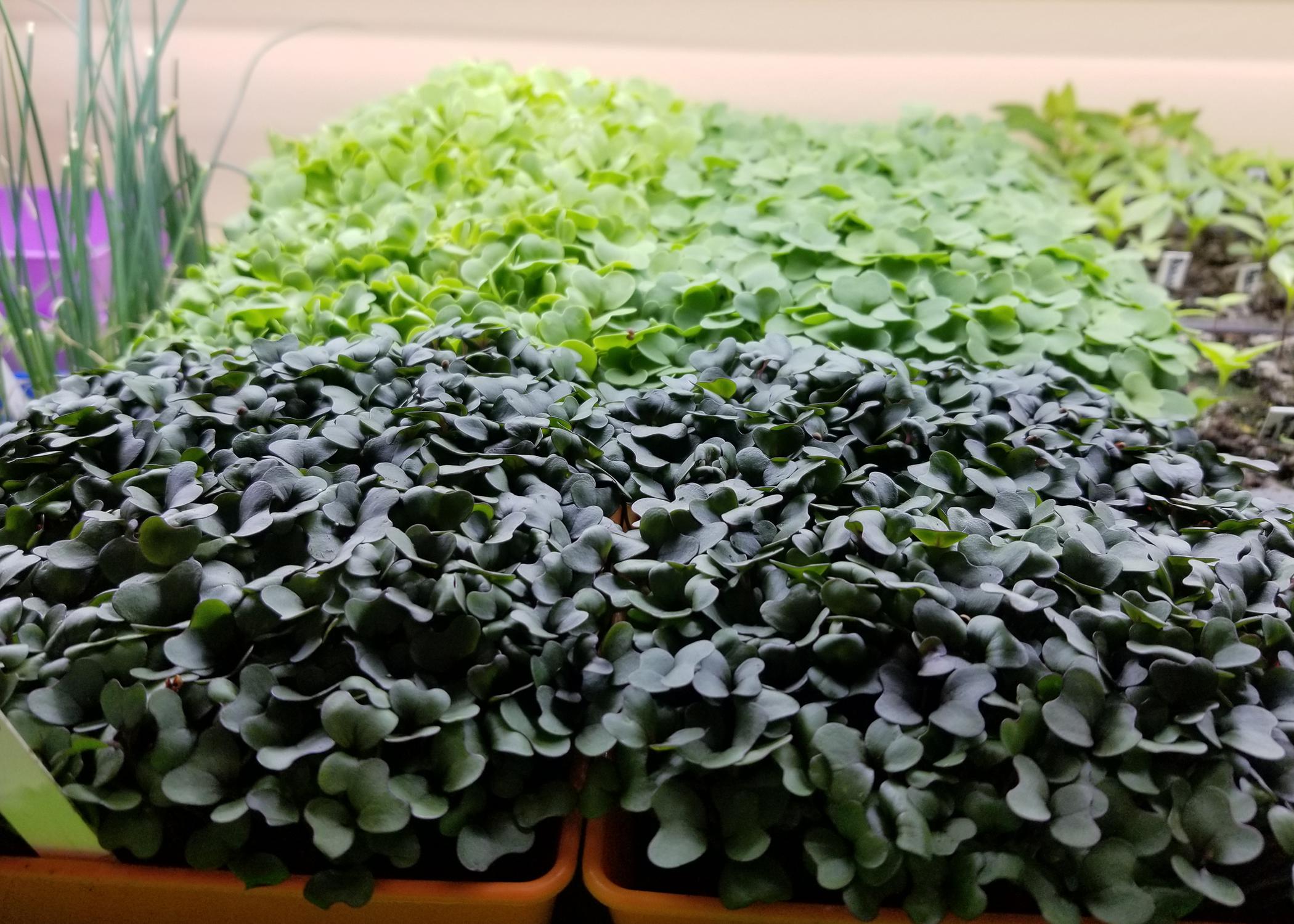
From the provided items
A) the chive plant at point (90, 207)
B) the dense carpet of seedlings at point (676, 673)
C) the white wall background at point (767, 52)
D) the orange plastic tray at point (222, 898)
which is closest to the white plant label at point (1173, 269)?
the white wall background at point (767, 52)

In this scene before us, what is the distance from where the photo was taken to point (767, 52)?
7.00 feet

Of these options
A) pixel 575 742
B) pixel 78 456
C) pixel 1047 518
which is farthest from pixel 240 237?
pixel 1047 518

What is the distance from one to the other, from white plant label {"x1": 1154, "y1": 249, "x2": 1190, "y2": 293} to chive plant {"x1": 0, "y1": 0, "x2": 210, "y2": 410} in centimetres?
193

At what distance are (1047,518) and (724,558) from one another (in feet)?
1.05

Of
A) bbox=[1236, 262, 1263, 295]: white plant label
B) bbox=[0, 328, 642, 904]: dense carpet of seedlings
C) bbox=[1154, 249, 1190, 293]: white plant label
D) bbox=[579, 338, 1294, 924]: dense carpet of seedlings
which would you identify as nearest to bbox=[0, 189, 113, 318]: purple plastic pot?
bbox=[0, 328, 642, 904]: dense carpet of seedlings

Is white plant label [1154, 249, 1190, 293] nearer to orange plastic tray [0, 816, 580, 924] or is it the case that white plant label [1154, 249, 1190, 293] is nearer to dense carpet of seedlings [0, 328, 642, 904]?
dense carpet of seedlings [0, 328, 642, 904]

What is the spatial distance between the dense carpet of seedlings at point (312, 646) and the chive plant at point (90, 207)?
56cm

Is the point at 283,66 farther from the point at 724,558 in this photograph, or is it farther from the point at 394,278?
the point at 724,558

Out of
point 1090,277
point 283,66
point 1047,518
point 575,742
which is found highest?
point 283,66

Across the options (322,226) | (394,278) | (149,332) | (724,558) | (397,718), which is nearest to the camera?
(397,718)

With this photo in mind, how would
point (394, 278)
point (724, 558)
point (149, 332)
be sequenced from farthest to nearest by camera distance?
1. point (149, 332)
2. point (394, 278)
3. point (724, 558)

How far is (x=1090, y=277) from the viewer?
53.3 inches

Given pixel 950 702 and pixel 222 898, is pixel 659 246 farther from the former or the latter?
pixel 222 898

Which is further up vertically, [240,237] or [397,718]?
[240,237]
